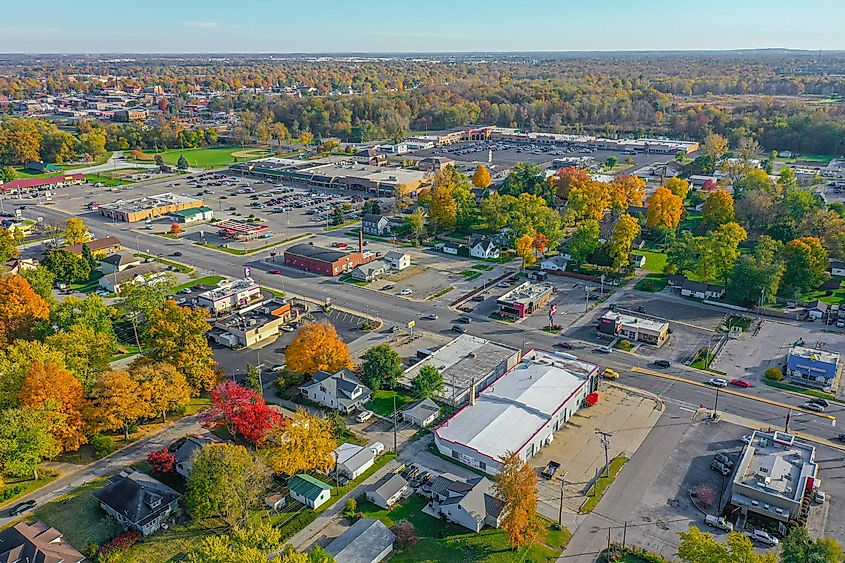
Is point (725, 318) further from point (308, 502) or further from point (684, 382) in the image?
point (308, 502)

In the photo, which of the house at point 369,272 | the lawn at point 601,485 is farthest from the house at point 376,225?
the lawn at point 601,485

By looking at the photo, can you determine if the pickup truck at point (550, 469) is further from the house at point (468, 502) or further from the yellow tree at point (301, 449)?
the yellow tree at point (301, 449)

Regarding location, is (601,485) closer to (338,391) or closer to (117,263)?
(338,391)

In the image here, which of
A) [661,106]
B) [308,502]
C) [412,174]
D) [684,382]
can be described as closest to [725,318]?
[684,382]

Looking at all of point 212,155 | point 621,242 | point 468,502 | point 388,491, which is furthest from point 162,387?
point 212,155

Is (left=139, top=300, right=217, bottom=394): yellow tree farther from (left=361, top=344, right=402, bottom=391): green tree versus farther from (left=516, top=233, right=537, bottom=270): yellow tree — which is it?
(left=516, top=233, right=537, bottom=270): yellow tree
